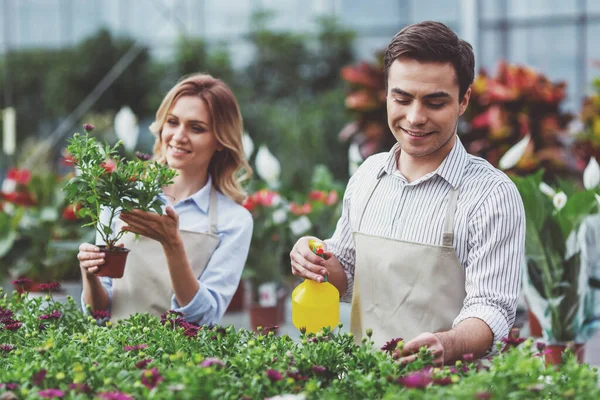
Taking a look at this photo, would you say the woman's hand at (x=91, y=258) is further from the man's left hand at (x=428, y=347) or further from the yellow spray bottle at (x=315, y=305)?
the man's left hand at (x=428, y=347)

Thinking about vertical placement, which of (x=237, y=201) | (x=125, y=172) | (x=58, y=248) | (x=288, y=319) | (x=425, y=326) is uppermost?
(x=125, y=172)

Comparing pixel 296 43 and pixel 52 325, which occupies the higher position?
pixel 296 43

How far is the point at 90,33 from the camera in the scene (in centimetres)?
1398

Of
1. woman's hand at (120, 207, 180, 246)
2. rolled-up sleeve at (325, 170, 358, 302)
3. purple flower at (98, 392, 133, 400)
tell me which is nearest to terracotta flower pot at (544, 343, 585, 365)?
rolled-up sleeve at (325, 170, 358, 302)

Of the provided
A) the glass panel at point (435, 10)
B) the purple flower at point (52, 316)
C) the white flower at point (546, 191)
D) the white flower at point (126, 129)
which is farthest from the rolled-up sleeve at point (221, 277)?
the glass panel at point (435, 10)

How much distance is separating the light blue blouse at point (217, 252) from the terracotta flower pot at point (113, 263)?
0.26 meters

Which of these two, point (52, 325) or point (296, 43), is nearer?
point (52, 325)

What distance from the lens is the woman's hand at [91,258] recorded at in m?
2.41

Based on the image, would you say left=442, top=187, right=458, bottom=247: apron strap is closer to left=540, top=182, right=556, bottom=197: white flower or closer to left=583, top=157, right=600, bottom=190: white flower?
left=583, top=157, right=600, bottom=190: white flower

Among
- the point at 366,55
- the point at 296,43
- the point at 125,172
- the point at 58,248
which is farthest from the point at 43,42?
the point at 125,172

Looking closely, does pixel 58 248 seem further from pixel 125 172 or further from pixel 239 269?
pixel 125 172

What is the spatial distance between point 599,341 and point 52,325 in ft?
13.1

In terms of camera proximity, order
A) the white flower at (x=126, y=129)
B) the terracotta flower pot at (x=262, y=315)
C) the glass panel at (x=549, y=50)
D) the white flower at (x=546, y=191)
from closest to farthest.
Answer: the white flower at (x=546, y=191), the white flower at (x=126, y=129), the terracotta flower pot at (x=262, y=315), the glass panel at (x=549, y=50)

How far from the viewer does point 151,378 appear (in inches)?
62.9
